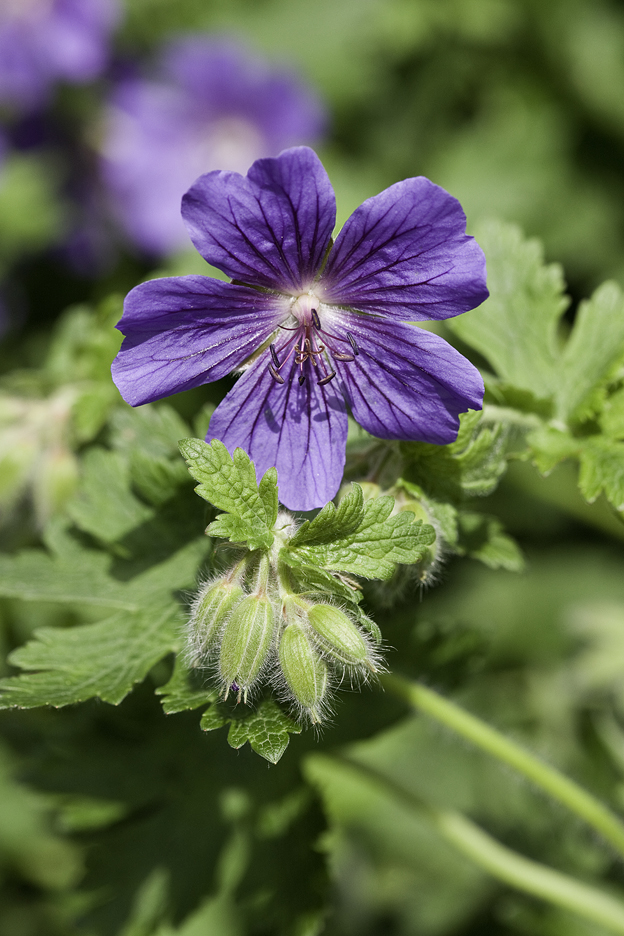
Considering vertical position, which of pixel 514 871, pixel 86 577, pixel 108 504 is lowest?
pixel 514 871

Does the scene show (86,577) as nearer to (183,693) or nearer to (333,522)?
(183,693)

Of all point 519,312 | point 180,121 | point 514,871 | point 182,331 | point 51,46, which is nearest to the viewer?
point 182,331

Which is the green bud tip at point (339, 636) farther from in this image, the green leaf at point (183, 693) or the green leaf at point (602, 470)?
the green leaf at point (602, 470)

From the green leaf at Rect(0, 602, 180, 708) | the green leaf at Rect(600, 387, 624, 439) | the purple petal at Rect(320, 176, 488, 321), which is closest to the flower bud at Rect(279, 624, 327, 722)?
the green leaf at Rect(0, 602, 180, 708)

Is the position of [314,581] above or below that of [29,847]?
above

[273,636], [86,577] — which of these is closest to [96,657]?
[86,577]

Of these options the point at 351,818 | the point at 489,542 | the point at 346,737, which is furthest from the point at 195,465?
the point at 351,818

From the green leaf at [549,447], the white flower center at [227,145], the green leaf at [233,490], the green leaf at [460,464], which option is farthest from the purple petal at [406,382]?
the white flower center at [227,145]

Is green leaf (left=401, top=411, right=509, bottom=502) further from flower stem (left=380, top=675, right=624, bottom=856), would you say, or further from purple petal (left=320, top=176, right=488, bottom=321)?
flower stem (left=380, top=675, right=624, bottom=856)

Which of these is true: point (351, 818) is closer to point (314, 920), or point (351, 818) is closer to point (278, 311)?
point (314, 920)
